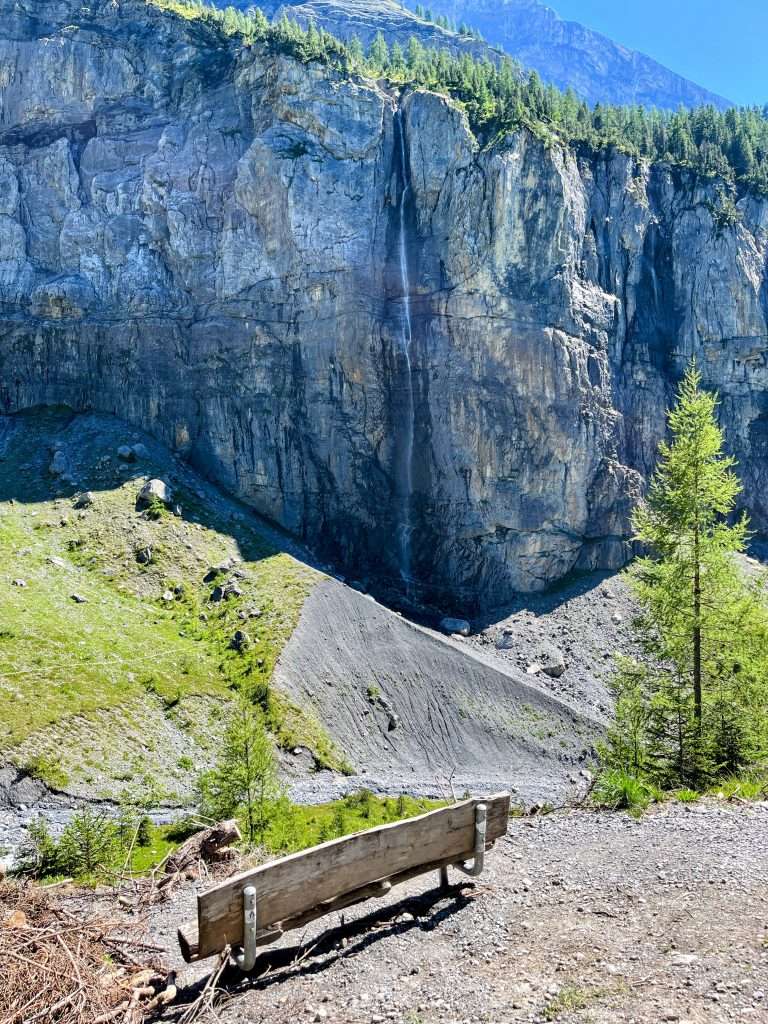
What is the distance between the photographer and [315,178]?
7319 cm

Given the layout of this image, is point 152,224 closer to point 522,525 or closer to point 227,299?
point 227,299

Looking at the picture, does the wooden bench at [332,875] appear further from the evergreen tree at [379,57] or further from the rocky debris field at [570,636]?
the evergreen tree at [379,57]

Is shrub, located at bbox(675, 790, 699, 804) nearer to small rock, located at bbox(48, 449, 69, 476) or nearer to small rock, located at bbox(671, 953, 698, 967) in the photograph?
small rock, located at bbox(671, 953, 698, 967)

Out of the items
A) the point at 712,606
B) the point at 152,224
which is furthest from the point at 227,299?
the point at 712,606

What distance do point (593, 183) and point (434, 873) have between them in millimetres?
88359

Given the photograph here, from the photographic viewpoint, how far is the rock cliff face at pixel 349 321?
7206cm

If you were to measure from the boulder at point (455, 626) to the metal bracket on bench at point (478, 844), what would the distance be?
177 feet

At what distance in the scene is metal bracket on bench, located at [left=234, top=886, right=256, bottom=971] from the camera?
7578 millimetres

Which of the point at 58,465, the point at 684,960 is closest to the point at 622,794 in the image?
the point at 684,960

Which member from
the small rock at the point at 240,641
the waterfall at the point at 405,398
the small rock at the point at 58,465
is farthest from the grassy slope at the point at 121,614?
the waterfall at the point at 405,398

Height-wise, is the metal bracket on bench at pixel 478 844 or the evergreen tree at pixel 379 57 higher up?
Result: the evergreen tree at pixel 379 57

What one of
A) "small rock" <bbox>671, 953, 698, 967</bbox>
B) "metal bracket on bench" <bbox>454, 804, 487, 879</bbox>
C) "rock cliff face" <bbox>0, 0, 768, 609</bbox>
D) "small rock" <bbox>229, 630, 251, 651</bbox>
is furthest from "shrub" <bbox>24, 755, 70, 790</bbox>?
"rock cliff face" <bbox>0, 0, 768, 609</bbox>

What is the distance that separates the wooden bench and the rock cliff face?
61.8m

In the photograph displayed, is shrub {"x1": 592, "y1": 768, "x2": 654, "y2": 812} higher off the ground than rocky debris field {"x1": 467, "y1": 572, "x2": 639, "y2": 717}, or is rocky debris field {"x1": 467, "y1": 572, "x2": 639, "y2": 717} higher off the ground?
shrub {"x1": 592, "y1": 768, "x2": 654, "y2": 812}
